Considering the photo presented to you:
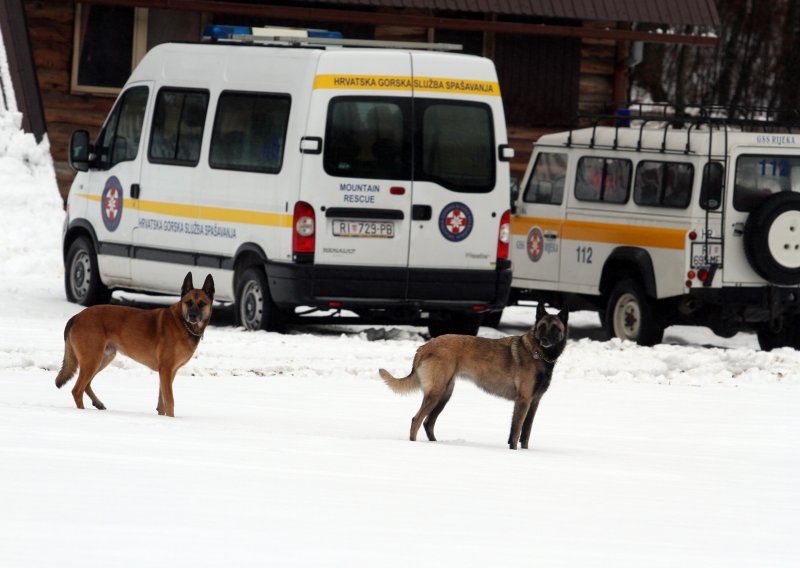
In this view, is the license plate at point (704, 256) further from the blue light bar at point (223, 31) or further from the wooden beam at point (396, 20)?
the wooden beam at point (396, 20)

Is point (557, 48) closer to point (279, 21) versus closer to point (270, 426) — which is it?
point (279, 21)

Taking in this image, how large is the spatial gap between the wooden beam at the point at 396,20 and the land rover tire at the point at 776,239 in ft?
31.6

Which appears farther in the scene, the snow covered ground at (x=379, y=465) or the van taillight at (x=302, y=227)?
the van taillight at (x=302, y=227)

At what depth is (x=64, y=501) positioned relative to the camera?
22.1 ft

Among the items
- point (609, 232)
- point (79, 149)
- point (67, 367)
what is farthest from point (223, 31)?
point (67, 367)

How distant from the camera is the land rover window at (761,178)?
15.8m

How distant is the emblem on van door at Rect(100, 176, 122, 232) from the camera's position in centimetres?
1685

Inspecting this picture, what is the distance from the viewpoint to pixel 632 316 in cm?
1656

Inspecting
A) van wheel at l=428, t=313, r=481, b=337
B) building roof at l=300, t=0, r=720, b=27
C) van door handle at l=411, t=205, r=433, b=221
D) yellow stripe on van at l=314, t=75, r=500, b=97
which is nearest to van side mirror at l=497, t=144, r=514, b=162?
yellow stripe on van at l=314, t=75, r=500, b=97

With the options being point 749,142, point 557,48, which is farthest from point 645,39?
point 749,142

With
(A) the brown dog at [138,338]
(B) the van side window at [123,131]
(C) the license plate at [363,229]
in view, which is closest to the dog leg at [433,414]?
(A) the brown dog at [138,338]

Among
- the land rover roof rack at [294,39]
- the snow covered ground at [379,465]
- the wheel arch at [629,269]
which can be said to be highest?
the land rover roof rack at [294,39]

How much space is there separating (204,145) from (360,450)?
7.58m

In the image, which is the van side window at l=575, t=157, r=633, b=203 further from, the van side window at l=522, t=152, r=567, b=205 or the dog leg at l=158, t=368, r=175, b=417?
the dog leg at l=158, t=368, r=175, b=417
